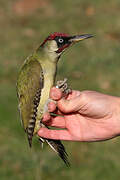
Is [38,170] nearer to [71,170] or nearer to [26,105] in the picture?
[71,170]

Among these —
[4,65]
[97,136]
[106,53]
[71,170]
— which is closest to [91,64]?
[106,53]

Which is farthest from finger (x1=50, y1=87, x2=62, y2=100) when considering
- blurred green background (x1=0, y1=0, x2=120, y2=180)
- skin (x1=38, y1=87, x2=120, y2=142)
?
blurred green background (x1=0, y1=0, x2=120, y2=180)

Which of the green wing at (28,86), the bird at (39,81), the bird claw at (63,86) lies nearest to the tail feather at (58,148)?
the bird at (39,81)

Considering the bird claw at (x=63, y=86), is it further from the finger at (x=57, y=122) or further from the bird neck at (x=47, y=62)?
the finger at (x=57, y=122)

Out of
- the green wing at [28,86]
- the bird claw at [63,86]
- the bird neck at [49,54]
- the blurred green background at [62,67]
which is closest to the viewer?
the bird claw at [63,86]

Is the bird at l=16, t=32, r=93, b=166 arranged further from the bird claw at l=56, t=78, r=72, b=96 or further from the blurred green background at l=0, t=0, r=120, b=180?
the blurred green background at l=0, t=0, r=120, b=180

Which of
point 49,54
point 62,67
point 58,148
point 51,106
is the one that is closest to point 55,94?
point 51,106

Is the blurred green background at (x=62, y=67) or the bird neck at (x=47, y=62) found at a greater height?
the bird neck at (x=47, y=62)
